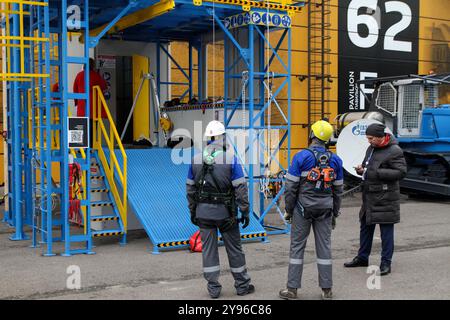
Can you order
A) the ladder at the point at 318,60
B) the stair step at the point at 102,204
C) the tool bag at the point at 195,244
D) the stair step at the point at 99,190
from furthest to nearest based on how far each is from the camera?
the ladder at the point at 318,60
the stair step at the point at 99,190
the stair step at the point at 102,204
the tool bag at the point at 195,244

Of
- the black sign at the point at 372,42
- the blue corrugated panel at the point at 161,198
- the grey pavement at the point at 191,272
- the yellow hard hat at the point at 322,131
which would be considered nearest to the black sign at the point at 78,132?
the blue corrugated panel at the point at 161,198

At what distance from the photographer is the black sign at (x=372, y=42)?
69.8 feet

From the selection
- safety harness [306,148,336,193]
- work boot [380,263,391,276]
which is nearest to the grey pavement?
work boot [380,263,391,276]

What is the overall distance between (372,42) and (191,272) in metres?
16.0

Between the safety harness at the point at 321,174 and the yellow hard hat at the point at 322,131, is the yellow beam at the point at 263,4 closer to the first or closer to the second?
the yellow hard hat at the point at 322,131

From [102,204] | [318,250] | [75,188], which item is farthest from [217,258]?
[75,188]

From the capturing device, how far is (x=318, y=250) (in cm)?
664

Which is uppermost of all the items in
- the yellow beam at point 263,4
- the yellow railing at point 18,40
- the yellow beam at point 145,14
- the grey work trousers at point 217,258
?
the yellow beam at point 263,4

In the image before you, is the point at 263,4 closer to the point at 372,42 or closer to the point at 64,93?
the point at 64,93

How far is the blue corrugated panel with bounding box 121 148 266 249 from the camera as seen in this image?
378 inches

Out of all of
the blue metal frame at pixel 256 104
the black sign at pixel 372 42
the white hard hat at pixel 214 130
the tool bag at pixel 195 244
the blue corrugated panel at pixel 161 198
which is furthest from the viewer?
the black sign at pixel 372 42

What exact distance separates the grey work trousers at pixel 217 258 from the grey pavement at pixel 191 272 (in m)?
0.17
